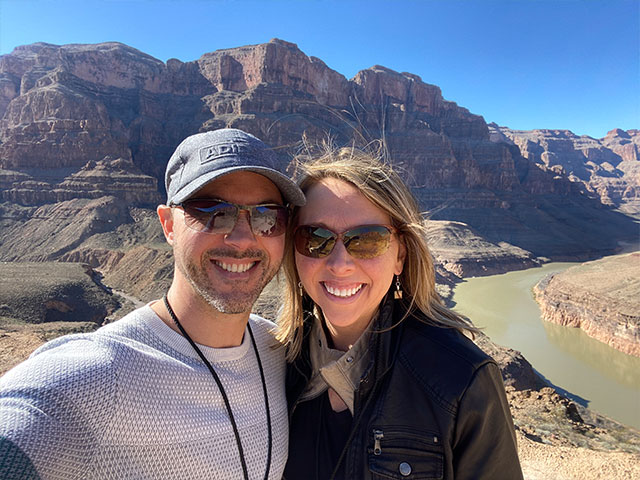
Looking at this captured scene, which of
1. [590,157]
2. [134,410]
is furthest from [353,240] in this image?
[590,157]

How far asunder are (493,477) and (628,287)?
34495 millimetres

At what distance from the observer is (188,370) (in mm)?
1825

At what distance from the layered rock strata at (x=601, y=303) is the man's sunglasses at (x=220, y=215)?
29060 millimetres

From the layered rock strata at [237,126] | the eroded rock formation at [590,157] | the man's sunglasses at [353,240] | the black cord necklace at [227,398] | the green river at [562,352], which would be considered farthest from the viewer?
the eroded rock formation at [590,157]

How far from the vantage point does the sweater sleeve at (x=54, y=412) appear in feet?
4.23

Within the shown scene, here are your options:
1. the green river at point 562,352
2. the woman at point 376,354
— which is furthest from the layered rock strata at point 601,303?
the woman at point 376,354

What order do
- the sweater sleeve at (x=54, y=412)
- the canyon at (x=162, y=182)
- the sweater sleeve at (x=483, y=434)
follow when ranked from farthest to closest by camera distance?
the canyon at (x=162, y=182), the sweater sleeve at (x=483, y=434), the sweater sleeve at (x=54, y=412)

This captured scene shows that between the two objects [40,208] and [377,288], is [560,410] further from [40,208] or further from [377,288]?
[40,208]

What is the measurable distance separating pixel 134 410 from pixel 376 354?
1194 mm

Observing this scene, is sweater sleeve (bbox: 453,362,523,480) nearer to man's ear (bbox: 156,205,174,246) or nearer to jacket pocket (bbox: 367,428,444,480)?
jacket pocket (bbox: 367,428,444,480)

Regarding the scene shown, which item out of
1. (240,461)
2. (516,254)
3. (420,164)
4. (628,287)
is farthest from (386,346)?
(420,164)

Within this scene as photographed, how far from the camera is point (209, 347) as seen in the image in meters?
2.03

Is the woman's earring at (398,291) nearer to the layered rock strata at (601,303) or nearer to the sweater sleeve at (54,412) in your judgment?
the sweater sleeve at (54,412)

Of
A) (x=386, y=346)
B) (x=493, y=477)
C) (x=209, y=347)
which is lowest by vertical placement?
(x=493, y=477)
